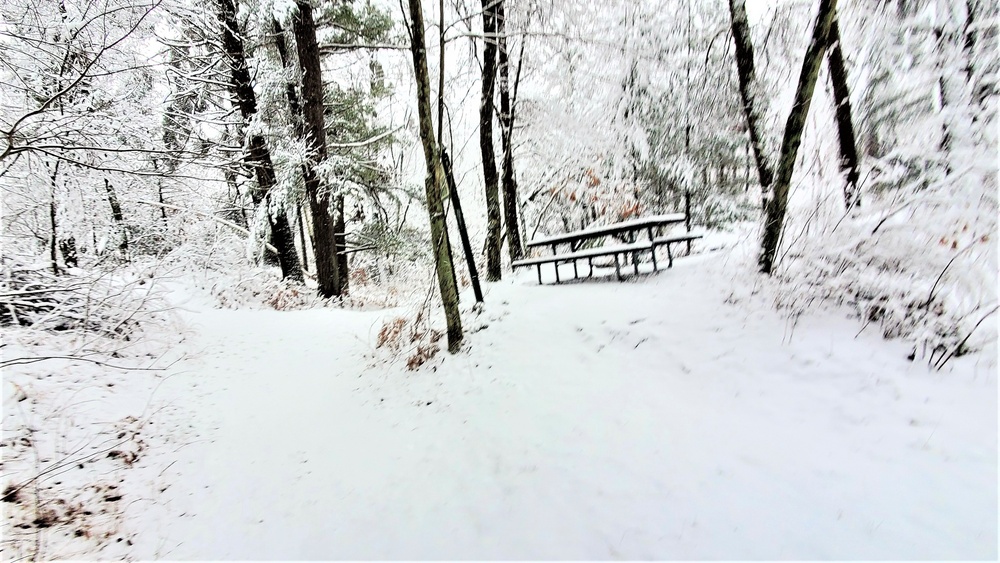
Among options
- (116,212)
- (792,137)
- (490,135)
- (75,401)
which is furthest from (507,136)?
(75,401)

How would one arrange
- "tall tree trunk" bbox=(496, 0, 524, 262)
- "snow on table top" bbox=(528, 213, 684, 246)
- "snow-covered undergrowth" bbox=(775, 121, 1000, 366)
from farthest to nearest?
"tall tree trunk" bbox=(496, 0, 524, 262)
"snow on table top" bbox=(528, 213, 684, 246)
"snow-covered undergrowth" bbox=(775, 121, 1000, 366)

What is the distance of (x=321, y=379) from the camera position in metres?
6.22

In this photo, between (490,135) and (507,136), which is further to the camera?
(507,136)

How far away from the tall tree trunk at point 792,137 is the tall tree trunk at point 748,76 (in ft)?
4.61

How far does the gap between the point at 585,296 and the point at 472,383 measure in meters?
2.32

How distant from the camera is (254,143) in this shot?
10.4 m

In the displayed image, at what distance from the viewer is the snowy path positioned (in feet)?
8.33

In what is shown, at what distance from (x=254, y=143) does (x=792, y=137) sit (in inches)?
431

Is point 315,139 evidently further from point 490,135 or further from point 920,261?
point 920,261

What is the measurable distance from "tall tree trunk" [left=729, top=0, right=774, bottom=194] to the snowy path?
224cm

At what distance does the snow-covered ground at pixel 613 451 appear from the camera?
101 inches

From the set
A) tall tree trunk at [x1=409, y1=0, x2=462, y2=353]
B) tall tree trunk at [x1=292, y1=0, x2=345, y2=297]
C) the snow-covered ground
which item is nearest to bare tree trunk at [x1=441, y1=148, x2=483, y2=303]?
tall tree trunk at [x1=409, y1=0, x2=462, y2=353]

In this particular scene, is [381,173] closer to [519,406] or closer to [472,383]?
[472,383]

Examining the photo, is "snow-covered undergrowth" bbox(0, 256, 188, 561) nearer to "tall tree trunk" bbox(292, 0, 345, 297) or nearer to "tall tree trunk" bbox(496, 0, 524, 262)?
"tall tree trunk" bbox(292, 0, 345, 297)
